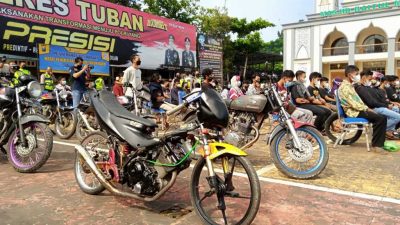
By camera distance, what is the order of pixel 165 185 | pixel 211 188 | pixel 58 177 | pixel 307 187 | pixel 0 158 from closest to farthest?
pixel 211 188 → pixel 165 185 → pixel 307 187 → pixel 58 177 → pixel 0 158

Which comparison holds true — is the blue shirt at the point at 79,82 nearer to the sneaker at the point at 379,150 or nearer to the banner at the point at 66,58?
the banner at the point at 66,58

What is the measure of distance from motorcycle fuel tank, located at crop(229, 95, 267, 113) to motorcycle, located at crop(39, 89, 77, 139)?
3.67 metres

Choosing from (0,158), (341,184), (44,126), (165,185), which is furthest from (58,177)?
(341,184)

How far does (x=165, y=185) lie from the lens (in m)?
3.31

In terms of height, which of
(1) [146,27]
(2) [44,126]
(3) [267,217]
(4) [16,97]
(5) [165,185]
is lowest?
(3) [267,217]

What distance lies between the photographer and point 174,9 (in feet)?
95.7

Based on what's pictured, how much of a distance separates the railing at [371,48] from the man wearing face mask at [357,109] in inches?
1065

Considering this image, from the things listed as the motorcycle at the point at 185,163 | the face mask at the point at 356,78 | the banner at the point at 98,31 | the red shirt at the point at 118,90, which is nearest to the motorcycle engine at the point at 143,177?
the motorcycle at the point at 185,163

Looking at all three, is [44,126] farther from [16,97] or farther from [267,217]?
[267,217]

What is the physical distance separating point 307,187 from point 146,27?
15.6 metres

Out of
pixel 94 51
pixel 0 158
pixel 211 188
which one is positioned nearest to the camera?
pixel 211 188

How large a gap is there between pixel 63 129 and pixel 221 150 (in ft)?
18.5

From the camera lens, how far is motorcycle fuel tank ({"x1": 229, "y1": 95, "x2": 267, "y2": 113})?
17.0ft

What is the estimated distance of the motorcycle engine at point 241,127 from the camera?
520cm
